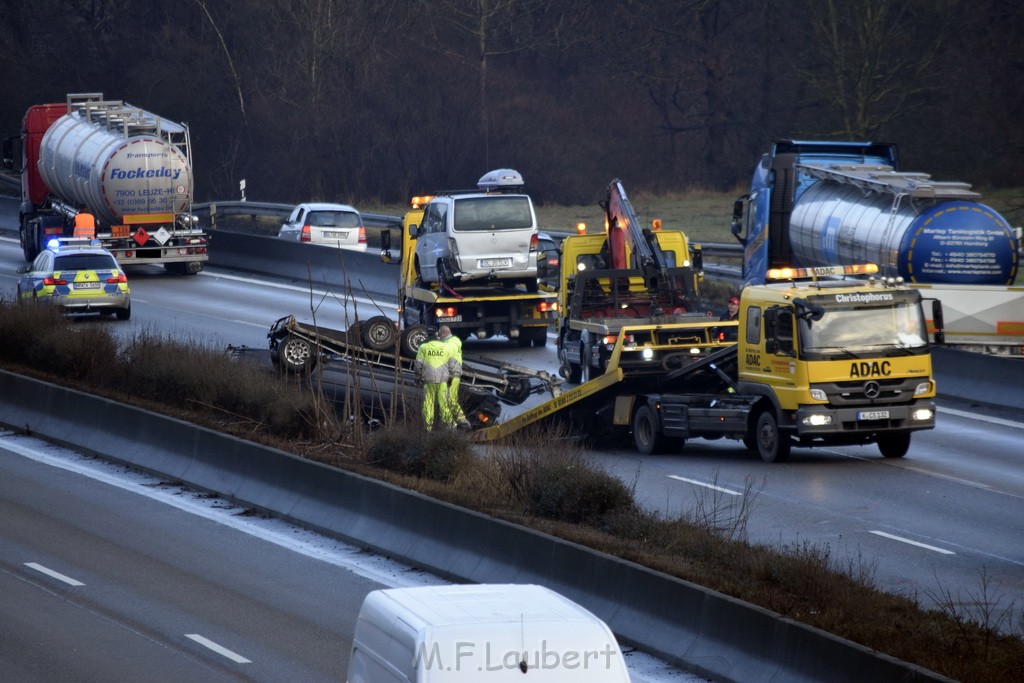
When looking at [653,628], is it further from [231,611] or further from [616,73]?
[616,73]

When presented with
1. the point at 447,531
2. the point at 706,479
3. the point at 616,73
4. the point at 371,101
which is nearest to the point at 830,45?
the point at 616,73

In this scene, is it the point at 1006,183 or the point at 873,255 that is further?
the point at 1006,183

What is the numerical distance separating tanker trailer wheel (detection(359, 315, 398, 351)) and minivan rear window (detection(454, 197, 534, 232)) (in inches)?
230

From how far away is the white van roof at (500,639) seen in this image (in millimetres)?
6543

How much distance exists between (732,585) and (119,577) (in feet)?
18.9

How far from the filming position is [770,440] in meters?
19.6

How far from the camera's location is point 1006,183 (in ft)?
172

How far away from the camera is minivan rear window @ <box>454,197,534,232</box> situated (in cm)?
2883

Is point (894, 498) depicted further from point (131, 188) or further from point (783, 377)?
point (131, 188)

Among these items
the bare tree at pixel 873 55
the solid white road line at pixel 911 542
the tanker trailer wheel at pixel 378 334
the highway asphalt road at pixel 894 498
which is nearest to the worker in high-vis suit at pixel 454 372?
the highway asphalt road at pixel 894 498

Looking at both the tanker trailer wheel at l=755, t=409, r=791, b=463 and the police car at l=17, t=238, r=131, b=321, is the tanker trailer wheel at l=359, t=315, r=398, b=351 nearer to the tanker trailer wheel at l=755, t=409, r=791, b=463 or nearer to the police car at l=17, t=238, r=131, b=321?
the tanker trailer wheel at l=755, t=409, r=791, b=463

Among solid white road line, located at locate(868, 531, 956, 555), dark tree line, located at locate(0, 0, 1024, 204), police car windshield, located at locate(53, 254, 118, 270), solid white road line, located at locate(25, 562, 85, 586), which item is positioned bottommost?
solid white road line, located at locate(868, 531, 956, 555)

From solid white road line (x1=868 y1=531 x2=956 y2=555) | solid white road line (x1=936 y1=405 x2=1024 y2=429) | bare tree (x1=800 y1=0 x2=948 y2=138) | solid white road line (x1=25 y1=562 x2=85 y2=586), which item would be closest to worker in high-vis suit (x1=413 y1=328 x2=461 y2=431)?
solid white road line (x1=868 y1=531 x2=956 y2=555)

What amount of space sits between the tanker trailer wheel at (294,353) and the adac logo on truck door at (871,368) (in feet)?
27.7
